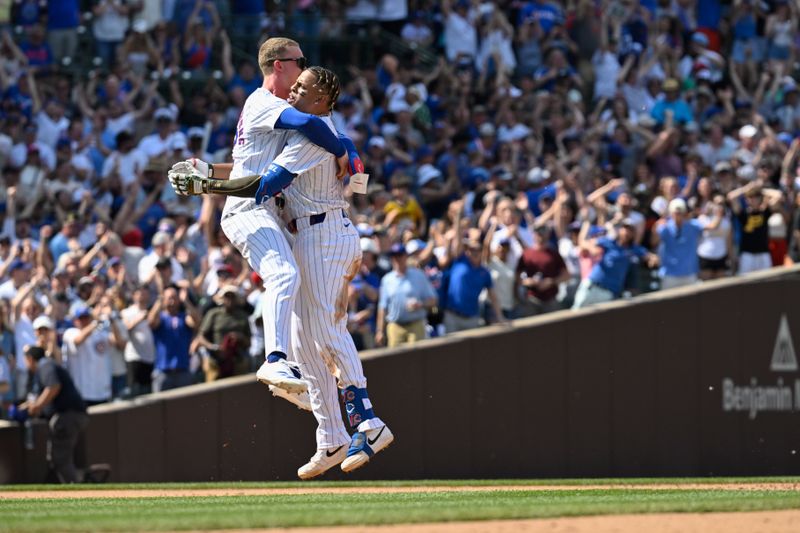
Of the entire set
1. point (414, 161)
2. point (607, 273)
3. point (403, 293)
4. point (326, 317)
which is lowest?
point (326, 317)

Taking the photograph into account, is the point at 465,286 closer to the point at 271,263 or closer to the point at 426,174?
the point at 426,174

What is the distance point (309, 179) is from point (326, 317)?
0.86 meters

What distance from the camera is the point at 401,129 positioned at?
19.8 metres

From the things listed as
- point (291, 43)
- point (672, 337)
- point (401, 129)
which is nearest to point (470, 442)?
point (672, 337)

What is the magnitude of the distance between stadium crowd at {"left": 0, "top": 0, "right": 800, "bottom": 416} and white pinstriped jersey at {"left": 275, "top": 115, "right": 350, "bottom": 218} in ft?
18.4

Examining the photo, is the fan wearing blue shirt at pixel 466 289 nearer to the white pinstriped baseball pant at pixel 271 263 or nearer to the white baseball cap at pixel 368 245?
the white baseball cap at pixel 368 245

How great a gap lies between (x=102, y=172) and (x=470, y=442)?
19.1 ft

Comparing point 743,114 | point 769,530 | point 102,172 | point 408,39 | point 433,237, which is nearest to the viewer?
point 769,530

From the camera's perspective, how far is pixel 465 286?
52.1 ft

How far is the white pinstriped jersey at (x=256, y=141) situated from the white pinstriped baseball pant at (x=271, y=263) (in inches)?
4.6

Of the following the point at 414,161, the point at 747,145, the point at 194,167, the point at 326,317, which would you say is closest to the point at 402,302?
the point at 414,161

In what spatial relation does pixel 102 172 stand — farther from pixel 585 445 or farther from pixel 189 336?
pixel 585 445

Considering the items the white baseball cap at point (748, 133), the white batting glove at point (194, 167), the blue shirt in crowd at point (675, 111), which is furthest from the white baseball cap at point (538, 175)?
the white batting glove at point (194, 167)

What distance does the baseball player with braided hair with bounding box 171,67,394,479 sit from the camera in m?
9.40
